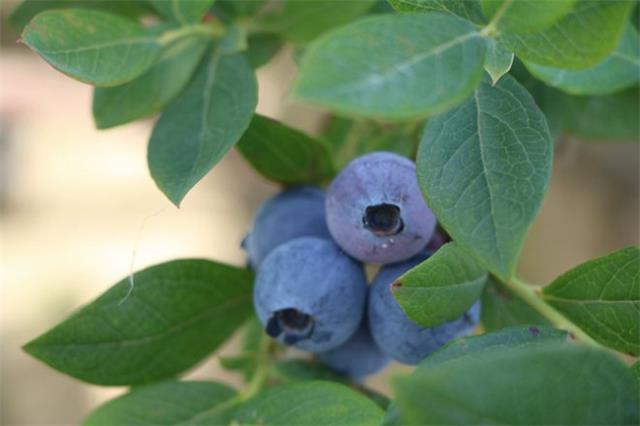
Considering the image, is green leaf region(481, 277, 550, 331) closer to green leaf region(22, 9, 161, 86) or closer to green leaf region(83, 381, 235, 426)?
green leaf region(83, 381, 235, 426)

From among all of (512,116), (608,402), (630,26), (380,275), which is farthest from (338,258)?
(630,26)

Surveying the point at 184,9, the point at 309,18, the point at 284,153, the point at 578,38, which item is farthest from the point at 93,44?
the point at 578,38

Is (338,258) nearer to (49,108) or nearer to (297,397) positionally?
(297,397)

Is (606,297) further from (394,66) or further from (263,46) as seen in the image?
(263,46)

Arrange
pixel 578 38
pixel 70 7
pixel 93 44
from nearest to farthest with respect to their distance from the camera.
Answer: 1. pixel 578 38
2. pixel 93 44
3. pixel 70 7

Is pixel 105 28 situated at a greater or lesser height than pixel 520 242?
greater

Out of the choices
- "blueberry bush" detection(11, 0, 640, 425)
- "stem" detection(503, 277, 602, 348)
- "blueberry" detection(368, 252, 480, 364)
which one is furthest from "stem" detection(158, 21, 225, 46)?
"stem" detection(503, 277, 602, 348)

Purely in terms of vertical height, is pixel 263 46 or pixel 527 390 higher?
pixel 263 46
